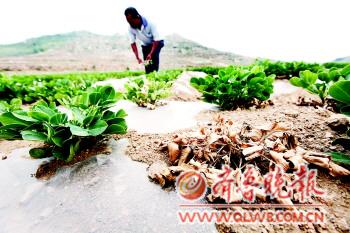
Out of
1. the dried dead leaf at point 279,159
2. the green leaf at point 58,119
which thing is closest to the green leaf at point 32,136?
the green leaf at point 58,119

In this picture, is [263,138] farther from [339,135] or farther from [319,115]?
[319,115]

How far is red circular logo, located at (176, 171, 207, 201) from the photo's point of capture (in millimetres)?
1481

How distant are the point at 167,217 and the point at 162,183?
23cm

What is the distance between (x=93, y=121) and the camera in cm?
198

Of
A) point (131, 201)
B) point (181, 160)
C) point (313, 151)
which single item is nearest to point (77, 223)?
point (131, 201)

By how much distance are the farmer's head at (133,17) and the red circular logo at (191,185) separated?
5.07 metres

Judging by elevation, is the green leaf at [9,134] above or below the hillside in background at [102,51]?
above

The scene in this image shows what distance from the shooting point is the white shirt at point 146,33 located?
6.19m

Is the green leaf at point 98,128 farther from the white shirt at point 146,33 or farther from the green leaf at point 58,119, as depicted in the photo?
the white shirt at point 146,33

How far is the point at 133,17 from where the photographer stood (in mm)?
5965

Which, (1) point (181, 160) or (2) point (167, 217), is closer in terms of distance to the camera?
(2) point (167, 217)

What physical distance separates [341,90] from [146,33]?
17.9ft

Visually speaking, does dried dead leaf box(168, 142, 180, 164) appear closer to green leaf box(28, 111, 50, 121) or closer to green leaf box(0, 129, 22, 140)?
green leaf box(28, 111, 50, 121)

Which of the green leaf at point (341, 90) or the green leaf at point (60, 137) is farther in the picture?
the green leaf at point (60, 137)
